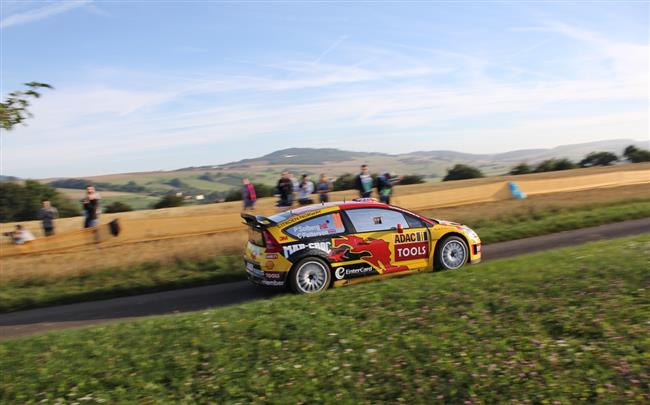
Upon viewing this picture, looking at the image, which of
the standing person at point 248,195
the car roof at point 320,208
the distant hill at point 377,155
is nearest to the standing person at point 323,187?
the standing person at point 248,195

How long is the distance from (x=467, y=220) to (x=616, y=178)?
13.0m

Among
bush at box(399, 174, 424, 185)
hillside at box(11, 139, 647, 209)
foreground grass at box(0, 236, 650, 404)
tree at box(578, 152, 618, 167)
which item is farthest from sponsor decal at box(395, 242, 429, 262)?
tree at box(578, 152, 618, 167)

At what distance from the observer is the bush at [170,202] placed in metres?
35.9

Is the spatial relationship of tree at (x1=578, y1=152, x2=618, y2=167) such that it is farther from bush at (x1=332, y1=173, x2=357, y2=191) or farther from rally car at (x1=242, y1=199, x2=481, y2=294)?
rally car at (x1=242, y1=199, x2=481, y2=294)

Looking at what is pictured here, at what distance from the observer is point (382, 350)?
5945 millimetres

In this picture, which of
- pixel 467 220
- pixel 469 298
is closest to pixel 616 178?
pixel 467 220

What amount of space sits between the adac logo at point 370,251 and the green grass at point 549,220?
16.1 ft

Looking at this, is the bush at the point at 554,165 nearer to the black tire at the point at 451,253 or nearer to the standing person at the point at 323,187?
the standing person at the point at 323,187

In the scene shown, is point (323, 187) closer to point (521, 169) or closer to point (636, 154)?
point (521, 169)

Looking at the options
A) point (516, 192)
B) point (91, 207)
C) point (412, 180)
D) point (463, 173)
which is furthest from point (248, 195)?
point (463, 173)

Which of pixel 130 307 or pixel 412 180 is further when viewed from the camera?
pixel 412 180

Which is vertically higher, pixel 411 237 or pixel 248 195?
pixel 248 195

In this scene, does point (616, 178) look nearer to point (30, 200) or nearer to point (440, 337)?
point (440, 337)

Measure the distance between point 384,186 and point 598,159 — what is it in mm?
37320
